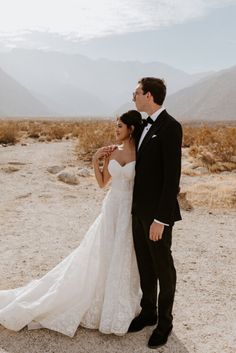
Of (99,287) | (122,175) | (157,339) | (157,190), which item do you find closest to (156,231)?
(157,190)

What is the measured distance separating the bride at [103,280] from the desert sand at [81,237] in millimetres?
128

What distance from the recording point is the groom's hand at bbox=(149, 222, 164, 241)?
334cm

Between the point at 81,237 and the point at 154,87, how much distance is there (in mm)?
3900

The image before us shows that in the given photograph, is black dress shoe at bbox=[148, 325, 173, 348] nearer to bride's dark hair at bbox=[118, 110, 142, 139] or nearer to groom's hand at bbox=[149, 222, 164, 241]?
groom's hand at bbox=[149, 222, 164, 241]

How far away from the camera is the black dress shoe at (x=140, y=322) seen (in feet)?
12.8

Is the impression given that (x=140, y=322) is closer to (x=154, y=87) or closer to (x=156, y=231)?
(x=156, y=231)

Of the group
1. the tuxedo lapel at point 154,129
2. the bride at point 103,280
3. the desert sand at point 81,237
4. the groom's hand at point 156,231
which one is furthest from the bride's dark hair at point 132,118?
the desert sand at point 81,237

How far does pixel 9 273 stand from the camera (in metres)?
5.18

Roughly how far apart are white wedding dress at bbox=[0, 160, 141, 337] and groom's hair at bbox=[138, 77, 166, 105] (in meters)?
0.68

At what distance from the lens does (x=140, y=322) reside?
3.93 metres

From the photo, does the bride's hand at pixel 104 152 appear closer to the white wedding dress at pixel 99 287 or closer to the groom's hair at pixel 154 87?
the white wedding dress at pixel 99 287

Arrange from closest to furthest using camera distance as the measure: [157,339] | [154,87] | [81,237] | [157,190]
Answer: [154,87] → [157,190] → [157,339] → [81,237]

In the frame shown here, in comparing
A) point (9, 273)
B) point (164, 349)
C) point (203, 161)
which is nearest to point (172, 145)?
point (164, 349)

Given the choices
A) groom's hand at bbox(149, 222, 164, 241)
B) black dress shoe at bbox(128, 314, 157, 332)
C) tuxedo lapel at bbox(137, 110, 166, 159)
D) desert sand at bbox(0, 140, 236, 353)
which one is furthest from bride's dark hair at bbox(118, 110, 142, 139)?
desert sand at bbox(0, 140, 236, 353)
